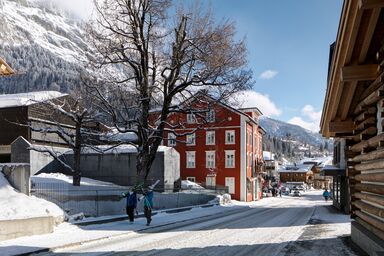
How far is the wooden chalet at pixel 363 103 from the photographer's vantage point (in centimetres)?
959

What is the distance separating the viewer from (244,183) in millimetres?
58906

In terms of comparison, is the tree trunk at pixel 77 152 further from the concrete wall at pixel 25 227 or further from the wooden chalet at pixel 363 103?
the wooden chalet at pixel 363 103

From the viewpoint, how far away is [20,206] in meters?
17.1

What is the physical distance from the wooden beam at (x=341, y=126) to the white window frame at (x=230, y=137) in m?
44.9

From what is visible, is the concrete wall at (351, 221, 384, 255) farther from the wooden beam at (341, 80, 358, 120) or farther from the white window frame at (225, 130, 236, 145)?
the white window frame at (225, 130, 236, 145)

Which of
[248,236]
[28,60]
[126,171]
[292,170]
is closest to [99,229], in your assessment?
[248,236]

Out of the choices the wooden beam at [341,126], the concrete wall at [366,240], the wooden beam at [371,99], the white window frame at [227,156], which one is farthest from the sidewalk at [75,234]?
the white window frame at [227,156]

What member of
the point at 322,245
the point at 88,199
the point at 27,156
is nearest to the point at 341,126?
the point at 322,245

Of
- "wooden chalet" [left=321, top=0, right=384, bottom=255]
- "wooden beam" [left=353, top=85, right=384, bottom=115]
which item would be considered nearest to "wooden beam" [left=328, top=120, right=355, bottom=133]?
"wooden chalet" [left=321, top=0, right=384, bottom=255]

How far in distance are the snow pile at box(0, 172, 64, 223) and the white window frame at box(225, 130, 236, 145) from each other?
4221cm

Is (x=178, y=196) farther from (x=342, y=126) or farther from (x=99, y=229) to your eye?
(x=342, y=126)

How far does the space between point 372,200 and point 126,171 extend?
36568mm

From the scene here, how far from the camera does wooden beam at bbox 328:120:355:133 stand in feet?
49.3

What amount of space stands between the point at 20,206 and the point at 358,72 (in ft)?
42.1
